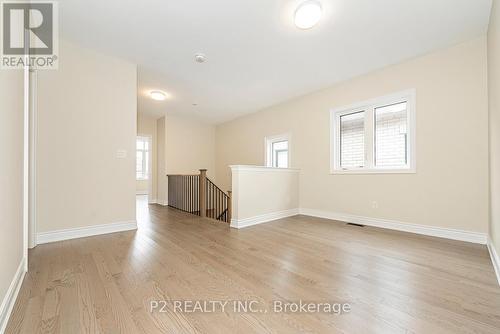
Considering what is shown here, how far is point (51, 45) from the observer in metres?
2.73

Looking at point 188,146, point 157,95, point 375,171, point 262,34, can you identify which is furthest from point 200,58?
point 188,146

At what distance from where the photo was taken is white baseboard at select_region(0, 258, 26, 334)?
121 cm

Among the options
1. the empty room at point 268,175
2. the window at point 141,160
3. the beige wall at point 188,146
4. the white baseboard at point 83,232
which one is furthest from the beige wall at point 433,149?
the window at point 141,160

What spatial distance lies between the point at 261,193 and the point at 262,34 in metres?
2.56

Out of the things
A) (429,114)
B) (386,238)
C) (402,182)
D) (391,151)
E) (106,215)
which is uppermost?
(429,114)

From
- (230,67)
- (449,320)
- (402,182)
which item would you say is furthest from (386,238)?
(230,67)

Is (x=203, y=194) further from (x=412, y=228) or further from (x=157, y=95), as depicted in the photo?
(x=412, y=228)

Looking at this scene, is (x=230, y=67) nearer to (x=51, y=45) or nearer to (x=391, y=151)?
(x=51, y=45)

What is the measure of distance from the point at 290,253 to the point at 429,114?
2.91m

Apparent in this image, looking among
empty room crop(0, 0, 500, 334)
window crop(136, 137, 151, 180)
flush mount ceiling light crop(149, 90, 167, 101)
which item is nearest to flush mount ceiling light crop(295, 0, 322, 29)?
empty room crop(0, 0, 500, 334)

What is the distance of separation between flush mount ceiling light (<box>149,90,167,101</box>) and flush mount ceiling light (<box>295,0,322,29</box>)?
11.0 ft

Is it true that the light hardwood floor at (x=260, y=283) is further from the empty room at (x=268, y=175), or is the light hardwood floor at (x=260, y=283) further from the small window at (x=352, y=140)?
the small window at (x=352, y=140)

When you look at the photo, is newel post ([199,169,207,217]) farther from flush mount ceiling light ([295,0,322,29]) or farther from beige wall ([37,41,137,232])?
flush mount ceiling light ([295,0,322,29])

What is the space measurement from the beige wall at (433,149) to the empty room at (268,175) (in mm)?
20
